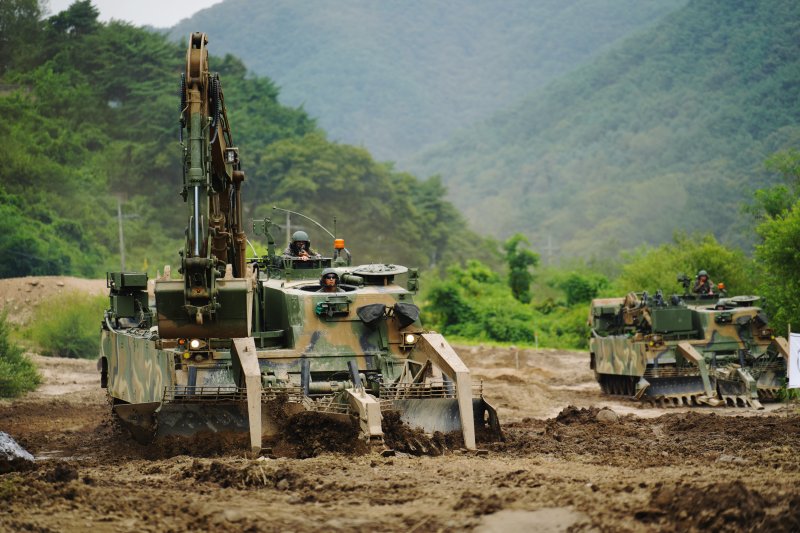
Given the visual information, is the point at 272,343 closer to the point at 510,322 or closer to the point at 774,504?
the point at 774,504

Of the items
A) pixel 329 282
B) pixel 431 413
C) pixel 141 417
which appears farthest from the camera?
pixel 329 282

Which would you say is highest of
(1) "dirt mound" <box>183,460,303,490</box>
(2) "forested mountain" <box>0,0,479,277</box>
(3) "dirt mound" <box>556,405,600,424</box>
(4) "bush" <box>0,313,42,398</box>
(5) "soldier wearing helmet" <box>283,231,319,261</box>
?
(2) "forested mountain" <box>0,0,479,277</box>

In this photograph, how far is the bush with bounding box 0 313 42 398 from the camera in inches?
1107

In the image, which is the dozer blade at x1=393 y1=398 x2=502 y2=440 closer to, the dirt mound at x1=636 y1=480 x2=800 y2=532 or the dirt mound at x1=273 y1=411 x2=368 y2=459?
the dirt mound at x1=273 y1=411 x2=368 y2=459

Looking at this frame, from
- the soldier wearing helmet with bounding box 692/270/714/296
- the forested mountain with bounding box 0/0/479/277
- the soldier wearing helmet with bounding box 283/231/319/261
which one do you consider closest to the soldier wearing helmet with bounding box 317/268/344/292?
the soldier wearing helmet with bounding box 283/231/319/261

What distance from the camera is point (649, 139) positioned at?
359 feet

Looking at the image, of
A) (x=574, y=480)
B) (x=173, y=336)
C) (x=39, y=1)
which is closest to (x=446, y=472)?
(x=574, y=480)

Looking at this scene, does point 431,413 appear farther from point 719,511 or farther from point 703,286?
point 703,286

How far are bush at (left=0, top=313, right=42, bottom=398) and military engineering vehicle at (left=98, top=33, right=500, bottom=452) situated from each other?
8.08 metres

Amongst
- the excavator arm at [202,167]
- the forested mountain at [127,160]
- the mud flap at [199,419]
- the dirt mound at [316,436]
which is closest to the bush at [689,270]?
the forested mountain at [127,160]

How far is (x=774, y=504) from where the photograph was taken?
1072cm

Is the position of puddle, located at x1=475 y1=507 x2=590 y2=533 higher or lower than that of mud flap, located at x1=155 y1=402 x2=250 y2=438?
lower

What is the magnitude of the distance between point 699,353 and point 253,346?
11893 millimetres

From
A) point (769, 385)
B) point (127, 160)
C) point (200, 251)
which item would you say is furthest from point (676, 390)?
point (127, 160)
